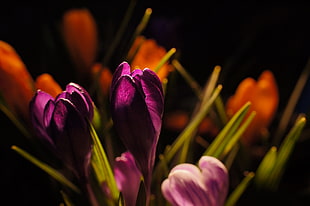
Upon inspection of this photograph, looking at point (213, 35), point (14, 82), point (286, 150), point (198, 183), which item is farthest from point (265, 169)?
point (213, 35)

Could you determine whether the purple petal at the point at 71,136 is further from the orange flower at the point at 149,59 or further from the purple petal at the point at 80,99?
the orange flower at the point at 149,59

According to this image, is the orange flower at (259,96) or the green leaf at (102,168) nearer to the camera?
the green leaf at (102,168)

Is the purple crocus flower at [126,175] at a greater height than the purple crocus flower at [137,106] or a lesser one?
lesser

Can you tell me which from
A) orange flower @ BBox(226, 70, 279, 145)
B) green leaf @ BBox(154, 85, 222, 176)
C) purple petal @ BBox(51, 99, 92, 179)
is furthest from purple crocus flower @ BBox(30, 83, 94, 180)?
orange flower @ BBox(226, 70, 279, 145)

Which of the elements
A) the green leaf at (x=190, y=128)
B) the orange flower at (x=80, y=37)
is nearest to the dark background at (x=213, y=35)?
the orange flower at (x=80, y=37)

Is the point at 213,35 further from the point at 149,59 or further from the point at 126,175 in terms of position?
the point at 126,175

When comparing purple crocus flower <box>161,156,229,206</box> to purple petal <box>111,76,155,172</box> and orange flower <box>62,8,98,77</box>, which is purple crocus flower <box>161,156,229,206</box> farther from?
orange flower <box>62,8,98,77</box>
